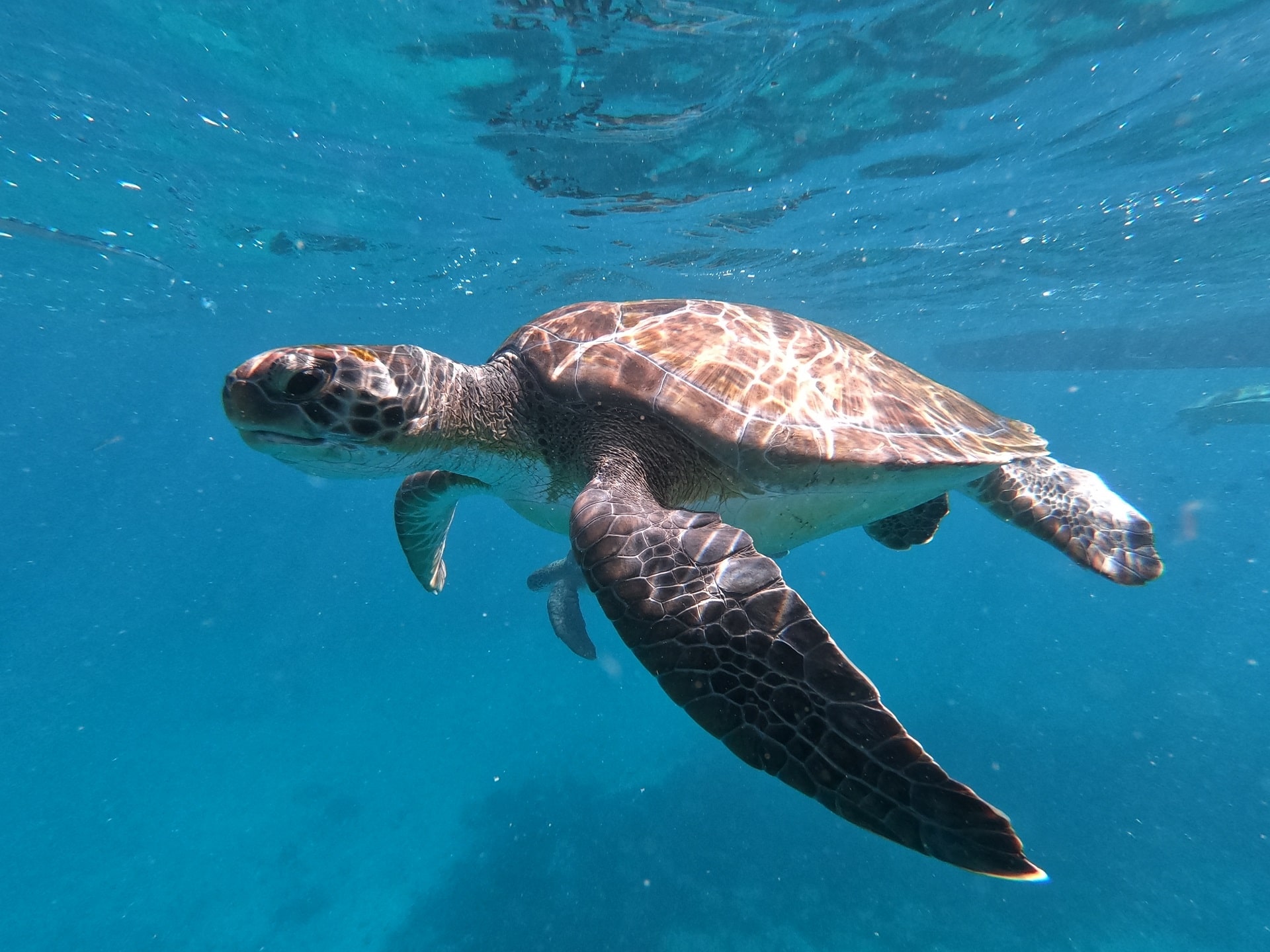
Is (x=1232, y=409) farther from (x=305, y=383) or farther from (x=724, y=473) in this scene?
(x=305, y=383)

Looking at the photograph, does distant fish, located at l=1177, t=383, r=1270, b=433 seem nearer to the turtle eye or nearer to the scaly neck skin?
the scaly neck skin

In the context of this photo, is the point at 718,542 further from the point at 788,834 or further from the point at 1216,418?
the point at 1216,418

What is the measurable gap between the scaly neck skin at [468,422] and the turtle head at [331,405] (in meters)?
0.03

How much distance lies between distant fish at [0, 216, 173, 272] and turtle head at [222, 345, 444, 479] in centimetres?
1861

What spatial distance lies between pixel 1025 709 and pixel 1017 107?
14.9 meters

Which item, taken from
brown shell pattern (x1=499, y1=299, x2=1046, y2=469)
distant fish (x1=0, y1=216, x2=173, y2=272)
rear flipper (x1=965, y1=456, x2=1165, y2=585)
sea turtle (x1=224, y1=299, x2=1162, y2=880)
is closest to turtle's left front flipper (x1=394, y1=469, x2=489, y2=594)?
sea turtle (x1=224, y1=299, x2=1162, y2=880)

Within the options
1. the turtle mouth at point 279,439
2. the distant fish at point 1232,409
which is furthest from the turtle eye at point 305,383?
the distant fish at point 1232,409

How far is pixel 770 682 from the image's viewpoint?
201 centimetres

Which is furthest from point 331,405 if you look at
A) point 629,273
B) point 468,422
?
point 629,273

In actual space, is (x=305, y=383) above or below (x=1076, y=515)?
below

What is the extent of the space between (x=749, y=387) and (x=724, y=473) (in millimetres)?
558

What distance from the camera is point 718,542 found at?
2.52m

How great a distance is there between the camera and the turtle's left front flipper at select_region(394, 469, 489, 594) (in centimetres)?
462

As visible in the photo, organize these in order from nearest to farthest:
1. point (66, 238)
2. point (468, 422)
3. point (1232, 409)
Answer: point (468, 422) → point (66, 238) → point (1232, 409)
